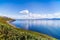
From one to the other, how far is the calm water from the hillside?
0.07 m

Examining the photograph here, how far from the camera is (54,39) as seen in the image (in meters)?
2.05

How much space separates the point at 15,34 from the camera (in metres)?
2.07

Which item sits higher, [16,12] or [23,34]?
[16,12]

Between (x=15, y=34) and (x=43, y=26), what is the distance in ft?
1.76

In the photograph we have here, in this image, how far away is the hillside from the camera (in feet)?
6.74

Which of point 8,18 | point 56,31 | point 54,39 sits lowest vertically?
point 54,39

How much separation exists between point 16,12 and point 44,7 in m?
0.53

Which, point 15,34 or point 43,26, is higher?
point 43,26

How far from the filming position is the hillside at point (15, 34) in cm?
205

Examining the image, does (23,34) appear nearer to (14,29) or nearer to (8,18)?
(14,29)

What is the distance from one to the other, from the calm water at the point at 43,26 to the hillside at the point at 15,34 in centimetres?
7

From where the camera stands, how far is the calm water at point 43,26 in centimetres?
208

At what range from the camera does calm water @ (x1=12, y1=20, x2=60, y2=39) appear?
2076 mm

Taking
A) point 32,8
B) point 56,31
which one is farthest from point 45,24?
point 32,8
